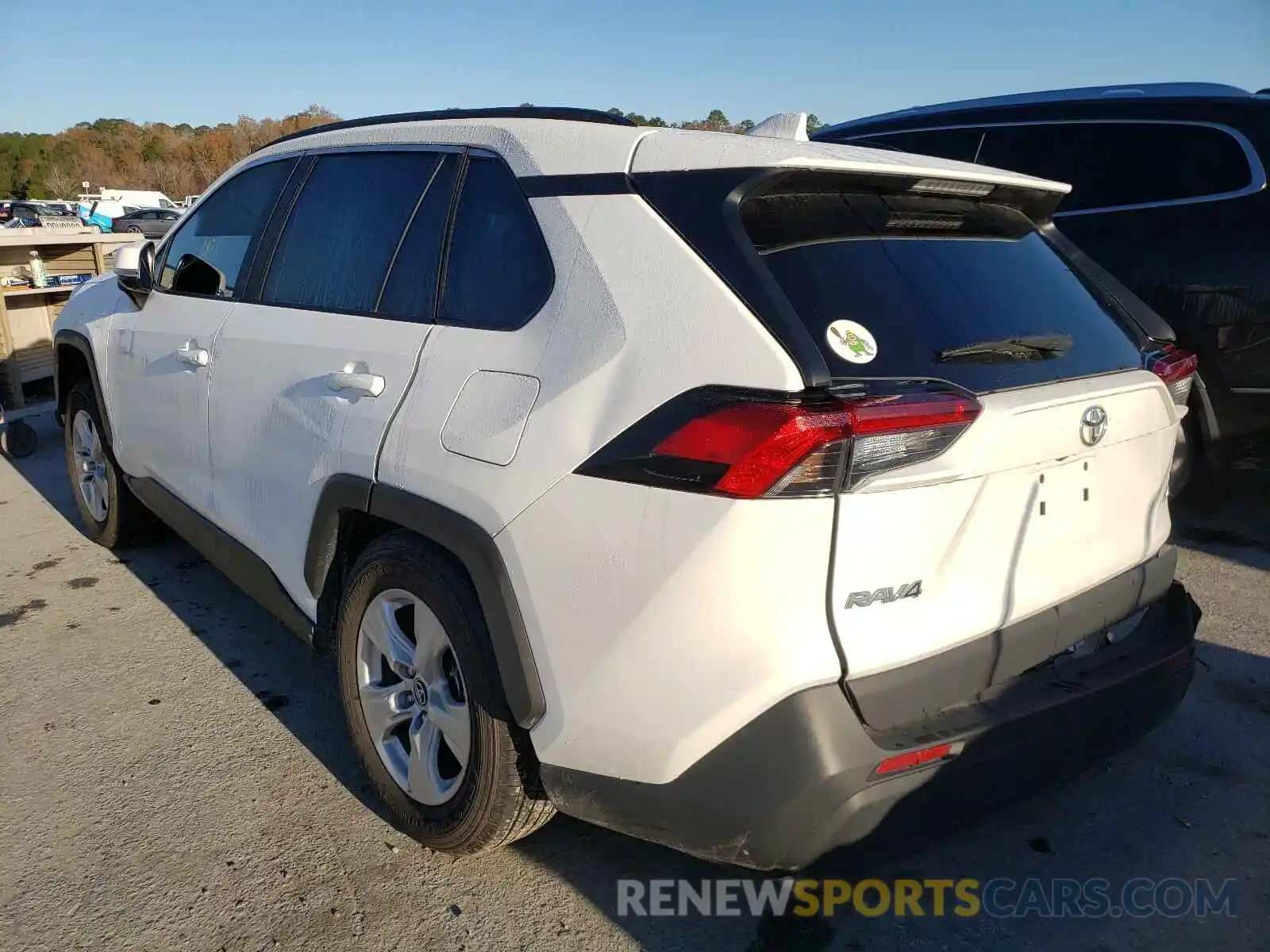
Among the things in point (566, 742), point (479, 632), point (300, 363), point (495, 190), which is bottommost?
point (566, 742)

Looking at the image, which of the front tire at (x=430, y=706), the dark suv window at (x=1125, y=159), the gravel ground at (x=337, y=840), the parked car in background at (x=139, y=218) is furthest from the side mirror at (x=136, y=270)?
the parked car in background at (x=139, y=218)

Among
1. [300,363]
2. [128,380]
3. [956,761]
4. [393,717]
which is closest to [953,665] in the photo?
[956,761]

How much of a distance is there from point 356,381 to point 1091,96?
4.24 m

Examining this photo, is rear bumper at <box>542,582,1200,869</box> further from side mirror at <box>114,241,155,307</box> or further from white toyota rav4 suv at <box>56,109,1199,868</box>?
side mirror at <box>114,241,155,307</box>

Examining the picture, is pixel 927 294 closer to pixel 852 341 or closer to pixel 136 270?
pixel 852 341

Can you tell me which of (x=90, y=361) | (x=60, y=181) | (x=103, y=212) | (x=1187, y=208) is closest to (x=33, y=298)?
(x=90, y=361)

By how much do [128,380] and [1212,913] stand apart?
415 cm

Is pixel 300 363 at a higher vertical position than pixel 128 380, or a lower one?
higher

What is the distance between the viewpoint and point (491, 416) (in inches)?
84.4

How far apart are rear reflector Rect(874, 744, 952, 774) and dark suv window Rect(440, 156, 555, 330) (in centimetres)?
121

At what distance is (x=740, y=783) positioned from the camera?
1.85 meters

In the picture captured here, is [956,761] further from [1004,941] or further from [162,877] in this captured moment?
[162,877]

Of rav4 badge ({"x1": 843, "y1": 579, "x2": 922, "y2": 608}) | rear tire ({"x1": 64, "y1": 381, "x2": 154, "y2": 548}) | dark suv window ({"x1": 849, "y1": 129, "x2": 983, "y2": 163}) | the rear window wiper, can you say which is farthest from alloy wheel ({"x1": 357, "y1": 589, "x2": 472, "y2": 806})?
dark suv window ({"x1": 849, "y1": 129, "x2": 983, "y2": 163})

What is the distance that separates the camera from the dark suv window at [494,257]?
223 centimetres
